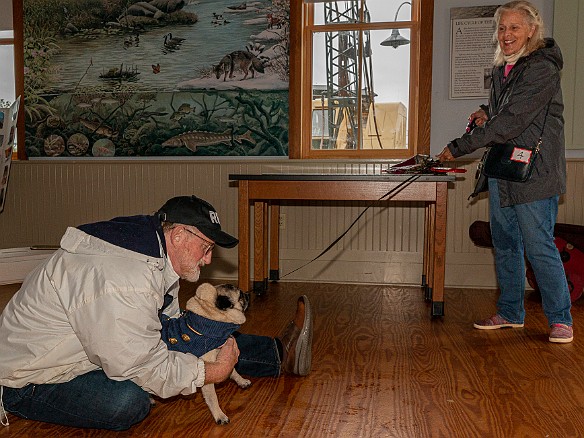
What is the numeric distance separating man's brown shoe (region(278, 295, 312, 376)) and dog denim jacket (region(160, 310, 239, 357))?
0.49 metres

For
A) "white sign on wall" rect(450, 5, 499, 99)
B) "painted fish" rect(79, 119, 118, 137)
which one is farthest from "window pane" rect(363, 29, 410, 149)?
"painted fish" rect(79, 119, 118, 137)

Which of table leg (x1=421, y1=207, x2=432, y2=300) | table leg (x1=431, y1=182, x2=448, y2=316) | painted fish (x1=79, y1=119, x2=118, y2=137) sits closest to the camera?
table leg (x1=431, y1=182, x2=448, y2=316)

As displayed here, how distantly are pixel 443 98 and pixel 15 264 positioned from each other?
10.4 ft

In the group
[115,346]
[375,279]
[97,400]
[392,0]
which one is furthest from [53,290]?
[392,0]

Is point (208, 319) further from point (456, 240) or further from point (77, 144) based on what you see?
point (77, 144)

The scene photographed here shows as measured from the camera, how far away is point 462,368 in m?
2.47

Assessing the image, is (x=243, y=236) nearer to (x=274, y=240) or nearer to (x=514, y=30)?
(x=274, y=240)

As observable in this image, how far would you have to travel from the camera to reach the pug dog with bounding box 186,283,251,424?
1.82 meters

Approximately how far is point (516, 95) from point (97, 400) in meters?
2.14

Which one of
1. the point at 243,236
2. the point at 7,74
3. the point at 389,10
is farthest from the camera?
the point at 7,74

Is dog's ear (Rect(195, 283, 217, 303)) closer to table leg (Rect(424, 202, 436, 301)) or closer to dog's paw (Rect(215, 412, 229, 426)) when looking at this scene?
dog's paw (Rect(215, 412, 229, 426))

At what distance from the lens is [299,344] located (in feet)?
7.54

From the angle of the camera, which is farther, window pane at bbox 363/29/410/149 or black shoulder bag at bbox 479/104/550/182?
window pane at bbox 363/29/410/149

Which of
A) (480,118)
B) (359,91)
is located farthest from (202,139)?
(480,118)
